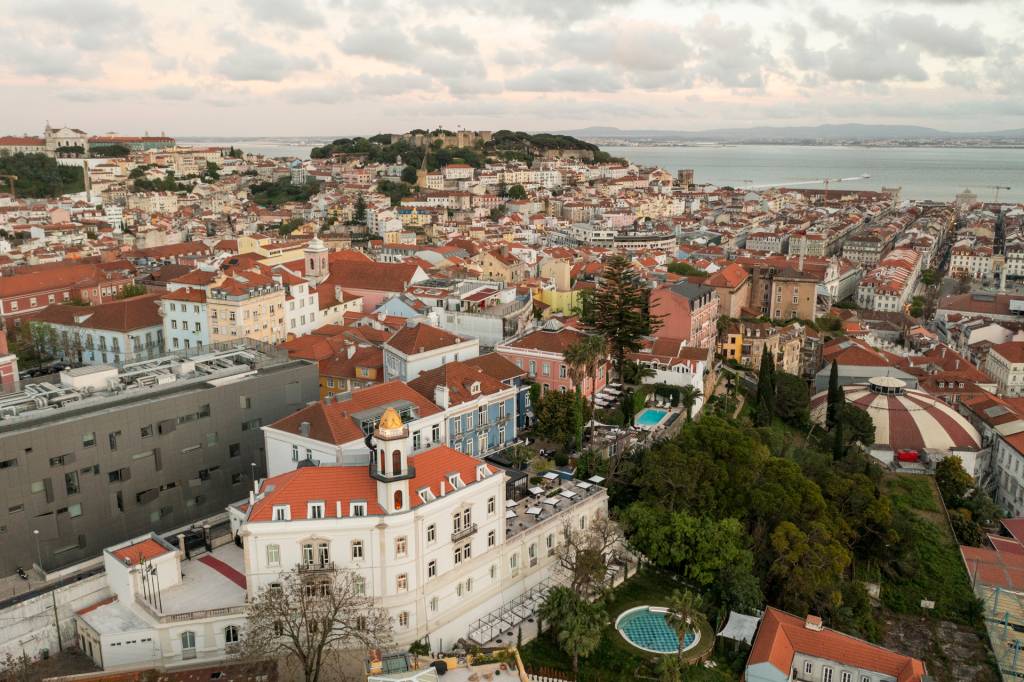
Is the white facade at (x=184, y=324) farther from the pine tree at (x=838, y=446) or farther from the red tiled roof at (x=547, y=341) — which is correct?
the pine tree at (x=838, y=446)

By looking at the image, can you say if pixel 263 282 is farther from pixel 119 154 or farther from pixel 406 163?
pixel 119 154

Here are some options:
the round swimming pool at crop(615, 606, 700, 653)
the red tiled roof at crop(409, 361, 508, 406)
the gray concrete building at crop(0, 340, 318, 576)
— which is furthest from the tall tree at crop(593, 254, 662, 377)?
the round swimming pool at crop(615, 606, 700, 653)

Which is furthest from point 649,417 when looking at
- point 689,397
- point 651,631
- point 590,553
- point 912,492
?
point 590,553

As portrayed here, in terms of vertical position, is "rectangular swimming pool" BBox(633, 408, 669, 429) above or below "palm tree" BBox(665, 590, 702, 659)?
above

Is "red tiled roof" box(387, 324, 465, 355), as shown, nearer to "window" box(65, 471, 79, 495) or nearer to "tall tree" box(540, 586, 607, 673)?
"window" box(65, 471, 79, 495)

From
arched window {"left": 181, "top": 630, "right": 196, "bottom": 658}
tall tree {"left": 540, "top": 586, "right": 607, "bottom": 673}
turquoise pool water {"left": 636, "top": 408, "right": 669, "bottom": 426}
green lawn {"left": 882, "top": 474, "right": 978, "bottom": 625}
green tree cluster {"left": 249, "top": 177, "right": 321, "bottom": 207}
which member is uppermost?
green tree cluster {"left": 249, "top": 177, "right": 321, "bottom": 207}

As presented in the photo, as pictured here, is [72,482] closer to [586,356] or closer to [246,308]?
[586,356]

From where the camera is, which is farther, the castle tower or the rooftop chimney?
the castle tower

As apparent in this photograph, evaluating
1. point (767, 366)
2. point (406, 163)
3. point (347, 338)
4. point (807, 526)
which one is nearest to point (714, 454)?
point (807, 526)
